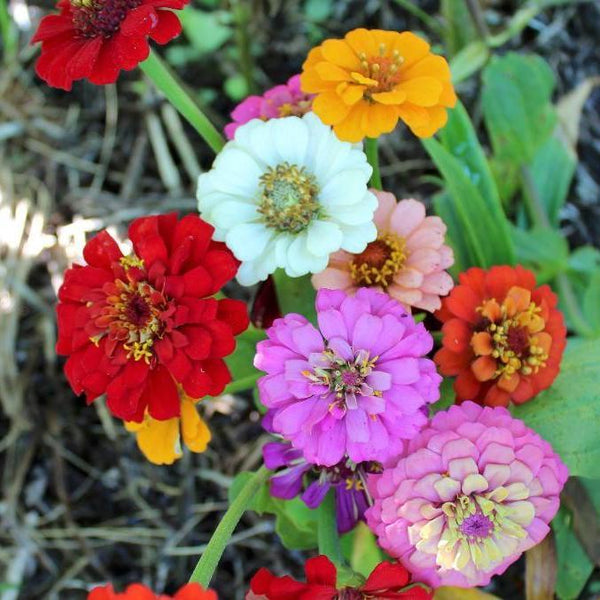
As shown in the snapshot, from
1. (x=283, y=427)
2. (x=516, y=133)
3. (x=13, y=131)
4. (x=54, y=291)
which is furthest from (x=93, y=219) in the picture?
(x=283, y=427)

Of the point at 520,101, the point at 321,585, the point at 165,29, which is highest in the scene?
the point at 165,29

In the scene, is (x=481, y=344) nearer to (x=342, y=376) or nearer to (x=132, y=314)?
(x=342, y=376)

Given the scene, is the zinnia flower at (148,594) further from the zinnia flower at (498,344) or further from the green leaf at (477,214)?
the green leaf at (477,214)

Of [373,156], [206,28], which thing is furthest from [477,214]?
[206,28]

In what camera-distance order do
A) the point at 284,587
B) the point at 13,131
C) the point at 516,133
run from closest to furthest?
the point at 284,587 < the point at 516,133 < the point at 13,131

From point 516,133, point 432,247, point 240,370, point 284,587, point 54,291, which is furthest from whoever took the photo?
point 54,291

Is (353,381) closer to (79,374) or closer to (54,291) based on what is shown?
(79,374)
